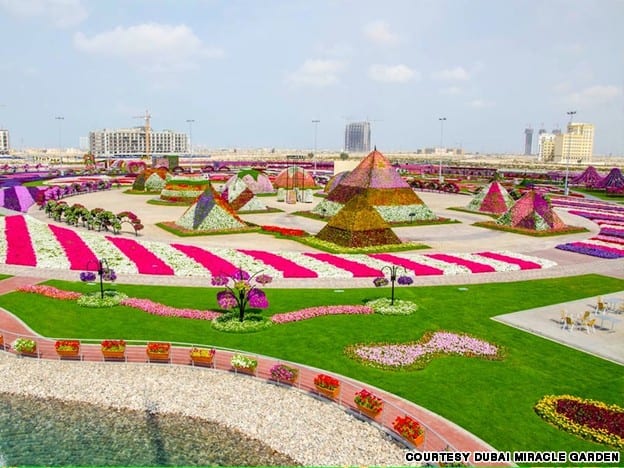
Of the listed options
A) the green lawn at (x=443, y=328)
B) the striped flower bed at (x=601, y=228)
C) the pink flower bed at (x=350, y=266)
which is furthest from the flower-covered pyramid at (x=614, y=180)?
the pink flower bed at (x=350, y=266)

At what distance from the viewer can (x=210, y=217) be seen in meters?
43.6

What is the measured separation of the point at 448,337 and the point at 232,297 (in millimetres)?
8811

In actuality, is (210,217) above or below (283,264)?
above

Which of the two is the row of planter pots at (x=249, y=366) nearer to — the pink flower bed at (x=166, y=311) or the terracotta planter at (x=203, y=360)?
the terracotta planter at (x=203, y=360)

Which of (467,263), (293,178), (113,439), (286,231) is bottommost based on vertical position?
(113,439)

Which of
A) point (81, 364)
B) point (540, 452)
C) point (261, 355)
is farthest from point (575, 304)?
point (81, 364)

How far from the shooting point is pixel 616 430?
539 inches

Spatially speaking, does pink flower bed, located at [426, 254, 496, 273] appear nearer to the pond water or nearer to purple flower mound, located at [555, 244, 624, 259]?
purple flower mound, located at [555, 244, 624, 259]

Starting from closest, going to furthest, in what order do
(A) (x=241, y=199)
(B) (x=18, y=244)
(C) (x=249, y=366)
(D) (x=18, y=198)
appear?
(C) (x=249, y=366), (B) (x=18, y=244), (A) (x=241, y=199), (D) (x=18, y=198)

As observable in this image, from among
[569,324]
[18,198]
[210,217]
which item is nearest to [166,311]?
[569,324]

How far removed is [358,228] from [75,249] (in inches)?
762

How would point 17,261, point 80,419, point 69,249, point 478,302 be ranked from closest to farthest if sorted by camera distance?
point 80,419 → point 478,302 → point 17,261 → point 69,249

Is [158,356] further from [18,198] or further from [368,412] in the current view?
[18,198]

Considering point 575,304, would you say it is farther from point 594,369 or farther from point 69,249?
point 69,249
